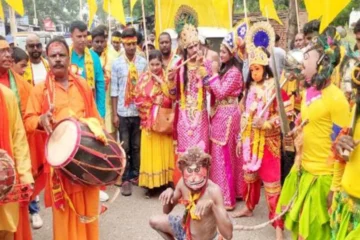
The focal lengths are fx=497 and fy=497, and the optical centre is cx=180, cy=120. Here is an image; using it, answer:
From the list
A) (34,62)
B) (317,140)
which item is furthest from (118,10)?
(317,140)

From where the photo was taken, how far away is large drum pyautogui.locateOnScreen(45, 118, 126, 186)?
3511 millimetres

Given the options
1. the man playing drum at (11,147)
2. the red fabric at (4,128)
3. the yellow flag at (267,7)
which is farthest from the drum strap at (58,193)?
the yellow flag at (267,7)

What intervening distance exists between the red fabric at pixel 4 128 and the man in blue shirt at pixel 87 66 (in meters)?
1.99

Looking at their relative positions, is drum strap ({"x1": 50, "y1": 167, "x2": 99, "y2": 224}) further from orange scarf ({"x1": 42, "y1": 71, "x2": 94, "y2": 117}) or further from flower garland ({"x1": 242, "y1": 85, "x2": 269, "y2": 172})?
flower garland ({"x1": 242, "y1": 85, "x2": 269, "y2": 172})

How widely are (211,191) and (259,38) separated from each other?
6.07 ft

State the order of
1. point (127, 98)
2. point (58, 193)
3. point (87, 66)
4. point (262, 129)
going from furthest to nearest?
point (127, 98) → point (87, 66) → point (262, 129) → point (58, 193)

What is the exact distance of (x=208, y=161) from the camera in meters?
3.40

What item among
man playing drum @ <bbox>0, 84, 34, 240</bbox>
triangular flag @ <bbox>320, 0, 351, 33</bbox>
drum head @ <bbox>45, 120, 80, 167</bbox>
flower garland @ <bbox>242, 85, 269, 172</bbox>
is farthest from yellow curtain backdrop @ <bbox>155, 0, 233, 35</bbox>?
Answer: man playing drum @ <bbox>0, 84, 34, 240</bbox>

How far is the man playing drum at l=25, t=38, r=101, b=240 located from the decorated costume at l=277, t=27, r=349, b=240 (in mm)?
1558

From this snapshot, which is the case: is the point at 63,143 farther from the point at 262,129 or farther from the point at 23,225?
the point at 262,129

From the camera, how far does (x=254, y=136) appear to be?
4535mm

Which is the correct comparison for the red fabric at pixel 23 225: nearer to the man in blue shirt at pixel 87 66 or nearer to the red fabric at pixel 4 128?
the red fabric at pixel 4 128

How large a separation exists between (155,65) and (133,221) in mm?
1719

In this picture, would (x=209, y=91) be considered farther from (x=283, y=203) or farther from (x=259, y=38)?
(x=283, y=203)
